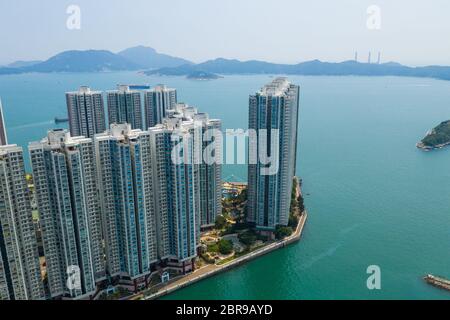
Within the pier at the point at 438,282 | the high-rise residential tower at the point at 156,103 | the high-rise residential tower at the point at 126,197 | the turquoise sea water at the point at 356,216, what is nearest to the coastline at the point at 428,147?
the turquoise sea water at the point at 356,216

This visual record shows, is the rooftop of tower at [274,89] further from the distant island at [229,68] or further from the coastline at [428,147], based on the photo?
the distant island at [229,68]

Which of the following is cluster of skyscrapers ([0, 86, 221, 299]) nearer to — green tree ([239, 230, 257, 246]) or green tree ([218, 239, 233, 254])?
green tree ([218, 239, 233, 254])

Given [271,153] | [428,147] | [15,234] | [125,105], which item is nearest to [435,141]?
[428,147]

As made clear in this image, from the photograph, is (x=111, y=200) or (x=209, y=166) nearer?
(x=111, y=200)

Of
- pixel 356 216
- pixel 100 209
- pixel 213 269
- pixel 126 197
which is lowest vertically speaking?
pixel 213 269

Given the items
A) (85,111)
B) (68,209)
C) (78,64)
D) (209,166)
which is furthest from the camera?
(78,64)

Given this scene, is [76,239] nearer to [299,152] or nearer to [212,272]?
[212,272]

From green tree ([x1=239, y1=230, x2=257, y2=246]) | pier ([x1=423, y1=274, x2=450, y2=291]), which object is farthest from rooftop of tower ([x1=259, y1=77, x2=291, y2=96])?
pier ([x1=423, y1=274, x2=450, y2=291])

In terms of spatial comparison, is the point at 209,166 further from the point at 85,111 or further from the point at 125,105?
the point at 85,111
